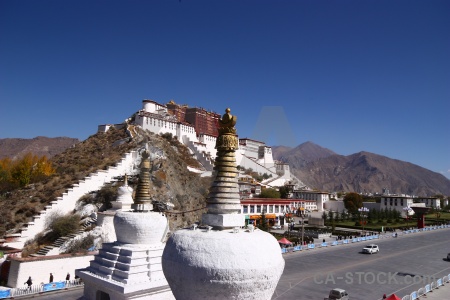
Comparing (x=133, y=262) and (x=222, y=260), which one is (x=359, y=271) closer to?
(x=133, y=262)

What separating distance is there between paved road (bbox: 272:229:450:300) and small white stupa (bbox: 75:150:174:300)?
26.9 feet

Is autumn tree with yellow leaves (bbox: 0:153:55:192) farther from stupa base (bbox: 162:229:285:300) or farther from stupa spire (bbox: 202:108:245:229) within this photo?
stupa base (bbox: 162:229:285:300)

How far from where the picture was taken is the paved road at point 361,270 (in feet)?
64.3

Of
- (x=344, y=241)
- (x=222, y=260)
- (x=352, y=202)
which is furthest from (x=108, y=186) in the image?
(x=352, y=202)

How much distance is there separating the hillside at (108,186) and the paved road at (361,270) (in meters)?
8.97

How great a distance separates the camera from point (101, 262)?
1346 cm

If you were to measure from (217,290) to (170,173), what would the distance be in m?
41.0

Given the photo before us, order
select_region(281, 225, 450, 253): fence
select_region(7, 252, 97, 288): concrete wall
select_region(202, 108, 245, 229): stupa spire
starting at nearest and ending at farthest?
select_region(202, 108, 245, 229): stupa spire, select_region(7, 252, 97, 288): concrete wall, select_region(281, 225, 450, 253): fence

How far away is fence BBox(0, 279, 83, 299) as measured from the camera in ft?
54.5

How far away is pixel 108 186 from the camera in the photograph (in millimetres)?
38656

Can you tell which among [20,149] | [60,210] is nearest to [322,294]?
[60,210]

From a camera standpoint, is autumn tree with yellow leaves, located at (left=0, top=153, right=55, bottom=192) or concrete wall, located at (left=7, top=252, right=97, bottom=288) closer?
concrete wall, located at (left=7, top=252, right=97, bottom=288)

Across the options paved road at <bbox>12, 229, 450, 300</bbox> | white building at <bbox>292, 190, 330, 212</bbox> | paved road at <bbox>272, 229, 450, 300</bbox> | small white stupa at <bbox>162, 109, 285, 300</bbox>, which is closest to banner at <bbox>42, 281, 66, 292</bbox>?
paved road at <bbox>12, 229, 450, 300</bbox>

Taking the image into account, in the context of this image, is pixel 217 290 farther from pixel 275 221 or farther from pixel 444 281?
pixel 275 221
